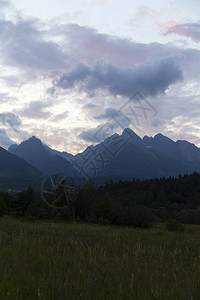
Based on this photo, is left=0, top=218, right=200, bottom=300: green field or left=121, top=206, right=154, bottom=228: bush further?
left=121, top=206, right=154, bottom=228: bush

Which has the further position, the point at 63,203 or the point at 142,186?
the point at 142,186

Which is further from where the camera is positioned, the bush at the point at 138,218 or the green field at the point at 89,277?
the bush at the point at 138,218

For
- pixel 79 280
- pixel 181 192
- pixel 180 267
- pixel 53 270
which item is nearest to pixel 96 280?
pixel 79 280


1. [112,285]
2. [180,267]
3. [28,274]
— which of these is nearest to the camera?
[112,285]

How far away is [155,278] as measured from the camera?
5.62 metres

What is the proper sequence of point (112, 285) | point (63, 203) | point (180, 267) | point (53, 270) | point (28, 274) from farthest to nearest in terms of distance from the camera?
1. point (63, 203)
2. point (180, 267)
3. point (53, 270)
4. point (28, 274)
5. point (112, 285)

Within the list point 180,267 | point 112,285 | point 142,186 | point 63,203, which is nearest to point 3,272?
point 112,285

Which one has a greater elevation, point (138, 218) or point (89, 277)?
point (89, 277)

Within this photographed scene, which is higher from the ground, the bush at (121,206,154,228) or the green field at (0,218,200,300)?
the green field at (0,218,200,300)

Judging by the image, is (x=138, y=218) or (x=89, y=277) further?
(x=138, y=218)

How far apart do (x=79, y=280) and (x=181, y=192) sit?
16565 centimetres

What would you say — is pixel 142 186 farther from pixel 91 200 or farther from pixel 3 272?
pixel 3 272

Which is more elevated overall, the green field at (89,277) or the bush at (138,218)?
the green field at (89,277)

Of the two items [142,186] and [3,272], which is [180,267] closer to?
[3,272]
